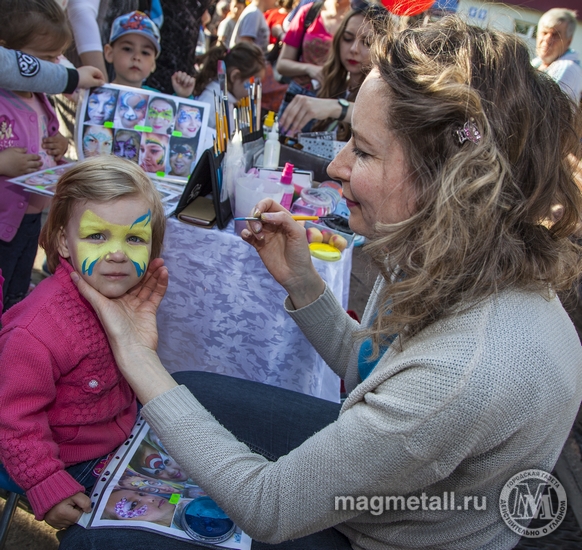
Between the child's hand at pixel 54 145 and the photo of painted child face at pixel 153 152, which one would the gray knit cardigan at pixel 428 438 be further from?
the child's hand at pixel 54 145

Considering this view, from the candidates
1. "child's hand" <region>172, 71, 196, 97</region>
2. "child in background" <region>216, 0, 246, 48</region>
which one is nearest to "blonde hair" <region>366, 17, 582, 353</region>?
"child's hand" <region>172, 71, 196, 97</region>

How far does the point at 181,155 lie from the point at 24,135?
0.64m

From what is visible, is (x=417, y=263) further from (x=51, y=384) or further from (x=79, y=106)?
(x=79, y=106)

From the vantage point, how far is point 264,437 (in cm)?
135

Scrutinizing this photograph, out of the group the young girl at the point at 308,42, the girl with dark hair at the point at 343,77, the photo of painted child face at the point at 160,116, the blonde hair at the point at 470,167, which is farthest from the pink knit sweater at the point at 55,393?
the young girl at the point at 308,42

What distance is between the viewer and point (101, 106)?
2049 mm

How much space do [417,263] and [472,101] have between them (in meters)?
0.31

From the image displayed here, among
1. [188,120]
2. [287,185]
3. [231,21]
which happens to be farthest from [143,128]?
[231,21]

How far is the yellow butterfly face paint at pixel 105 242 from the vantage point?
1.23 m

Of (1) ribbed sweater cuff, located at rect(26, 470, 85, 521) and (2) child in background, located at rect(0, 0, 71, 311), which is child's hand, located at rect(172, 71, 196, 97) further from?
(1) ribbed sweater cuff, located at rect(26, 470, 85, 521)

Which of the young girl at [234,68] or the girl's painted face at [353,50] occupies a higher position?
the girl's painted face at [353,50]

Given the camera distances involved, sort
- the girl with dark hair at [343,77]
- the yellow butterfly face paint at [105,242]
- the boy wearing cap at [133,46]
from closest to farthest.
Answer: the yellow butterfly face paint at [105,242] < the girl with dark hair at [343,77] < the boy wearing cap at [133,46]

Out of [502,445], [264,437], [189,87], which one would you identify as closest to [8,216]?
[264,437]

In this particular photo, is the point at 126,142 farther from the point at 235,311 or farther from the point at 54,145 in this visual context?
the point at 235,311
